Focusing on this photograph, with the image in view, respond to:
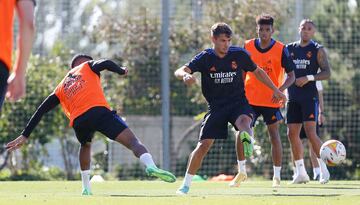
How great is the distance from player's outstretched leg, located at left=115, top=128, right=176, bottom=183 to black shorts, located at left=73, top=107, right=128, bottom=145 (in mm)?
79

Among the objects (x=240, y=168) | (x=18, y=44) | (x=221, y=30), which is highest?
(x=221, y=30)

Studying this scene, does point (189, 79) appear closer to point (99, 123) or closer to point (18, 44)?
point (99, 123)

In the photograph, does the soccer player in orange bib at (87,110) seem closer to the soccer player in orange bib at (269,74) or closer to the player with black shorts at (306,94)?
the soccer player in orange bib at (269,74)

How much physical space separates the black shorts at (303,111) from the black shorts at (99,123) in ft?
13.4

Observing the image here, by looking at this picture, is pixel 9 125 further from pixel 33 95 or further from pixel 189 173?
pixel 189 173

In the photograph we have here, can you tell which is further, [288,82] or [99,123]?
[288,82]

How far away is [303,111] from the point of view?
45.6 feet

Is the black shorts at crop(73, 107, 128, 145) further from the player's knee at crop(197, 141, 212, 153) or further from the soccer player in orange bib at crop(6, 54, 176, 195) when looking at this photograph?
the player's knee at crop(197, 141, 212, 153)

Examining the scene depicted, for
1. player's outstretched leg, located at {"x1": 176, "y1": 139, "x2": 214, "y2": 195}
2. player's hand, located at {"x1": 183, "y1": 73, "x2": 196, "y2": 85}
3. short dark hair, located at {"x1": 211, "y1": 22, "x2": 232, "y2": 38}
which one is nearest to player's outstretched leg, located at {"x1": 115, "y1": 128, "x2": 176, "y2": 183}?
player's outstretched leg, located at {"x1": 176, "y1": 139, "x2": 214, "y2": 195}

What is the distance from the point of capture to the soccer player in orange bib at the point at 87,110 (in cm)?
1043

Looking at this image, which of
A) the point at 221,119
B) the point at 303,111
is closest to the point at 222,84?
the point at 221,119

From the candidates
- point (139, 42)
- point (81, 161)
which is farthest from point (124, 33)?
point (81, 161)

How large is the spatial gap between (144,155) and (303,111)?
14.3 ft

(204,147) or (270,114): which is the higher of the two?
(270,114)
